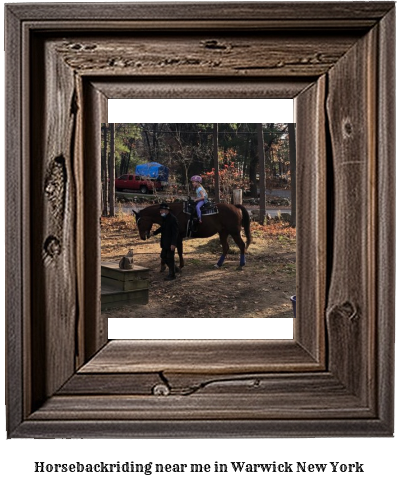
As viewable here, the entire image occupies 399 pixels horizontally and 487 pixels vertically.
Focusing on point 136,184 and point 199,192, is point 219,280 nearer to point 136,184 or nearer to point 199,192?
point 199,192

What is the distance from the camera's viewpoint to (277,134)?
159cm

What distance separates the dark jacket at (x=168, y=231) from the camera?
1.62 metres

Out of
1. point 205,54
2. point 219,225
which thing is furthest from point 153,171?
point 205,54

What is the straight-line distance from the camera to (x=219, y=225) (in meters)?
1.62

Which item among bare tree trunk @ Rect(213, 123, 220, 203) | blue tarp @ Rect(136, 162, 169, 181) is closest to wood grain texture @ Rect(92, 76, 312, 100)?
bare tree trunk @ Rect(213, 123, 220, 203)

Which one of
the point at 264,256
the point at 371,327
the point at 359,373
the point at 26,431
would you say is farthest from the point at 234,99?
the point at 26,431

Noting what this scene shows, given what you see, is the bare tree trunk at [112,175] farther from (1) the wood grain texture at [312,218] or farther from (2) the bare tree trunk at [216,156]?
(1) the wood grain texture at [312,218]

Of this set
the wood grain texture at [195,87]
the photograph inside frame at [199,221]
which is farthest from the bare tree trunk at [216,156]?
the wood grain texture at [195,87]

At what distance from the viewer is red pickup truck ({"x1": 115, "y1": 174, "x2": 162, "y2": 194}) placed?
5.20 ft

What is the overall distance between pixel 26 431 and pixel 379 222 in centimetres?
122

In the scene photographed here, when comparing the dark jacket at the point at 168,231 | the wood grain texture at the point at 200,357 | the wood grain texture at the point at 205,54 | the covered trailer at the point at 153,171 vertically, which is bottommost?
the wood grain texture at the point at 200,357

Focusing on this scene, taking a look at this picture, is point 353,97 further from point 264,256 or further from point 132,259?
point 132,259

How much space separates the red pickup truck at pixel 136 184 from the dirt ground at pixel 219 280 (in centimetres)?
9

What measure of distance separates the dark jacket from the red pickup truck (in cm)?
10
